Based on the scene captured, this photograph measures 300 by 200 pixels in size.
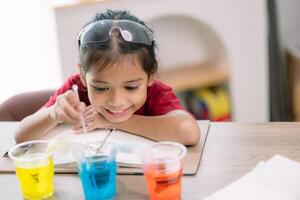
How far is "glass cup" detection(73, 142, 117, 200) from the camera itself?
107 centimetres

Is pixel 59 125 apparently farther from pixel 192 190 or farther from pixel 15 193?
pixel 192 190

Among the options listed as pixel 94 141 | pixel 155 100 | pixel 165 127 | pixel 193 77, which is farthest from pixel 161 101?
pixel 193 77

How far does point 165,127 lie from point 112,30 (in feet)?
0.98

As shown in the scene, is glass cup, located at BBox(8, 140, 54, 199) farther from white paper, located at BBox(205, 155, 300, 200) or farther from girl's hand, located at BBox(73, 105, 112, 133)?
white paper, located at BBox(205, 155, 300, 200)

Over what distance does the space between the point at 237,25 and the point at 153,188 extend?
6.32 feet

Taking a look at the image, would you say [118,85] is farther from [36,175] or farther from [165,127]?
[36,175]

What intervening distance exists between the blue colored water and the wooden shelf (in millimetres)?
1850

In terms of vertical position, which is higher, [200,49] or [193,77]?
[200,49]

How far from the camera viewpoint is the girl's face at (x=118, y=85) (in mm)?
1283


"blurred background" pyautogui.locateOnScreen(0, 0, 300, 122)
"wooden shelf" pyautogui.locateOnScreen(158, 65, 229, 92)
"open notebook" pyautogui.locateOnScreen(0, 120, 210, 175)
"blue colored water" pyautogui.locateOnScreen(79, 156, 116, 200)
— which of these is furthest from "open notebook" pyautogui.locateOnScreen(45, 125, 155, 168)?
"wooden shelf" pyautogui.locateOnScreen(158, 65, 229, 92)

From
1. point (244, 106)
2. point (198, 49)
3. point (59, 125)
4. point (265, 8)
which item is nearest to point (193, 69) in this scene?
point (198, 49)

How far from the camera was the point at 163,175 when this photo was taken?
1.04 m

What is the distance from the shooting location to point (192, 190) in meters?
1.11

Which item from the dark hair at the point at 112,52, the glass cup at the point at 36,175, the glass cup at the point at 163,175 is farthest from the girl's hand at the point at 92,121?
the glass cup at the point at 163,175
